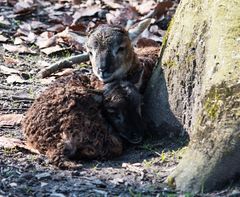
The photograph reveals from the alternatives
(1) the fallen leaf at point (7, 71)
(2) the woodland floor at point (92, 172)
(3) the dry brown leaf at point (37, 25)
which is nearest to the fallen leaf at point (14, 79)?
(1) the fallen leaf at point (7, 71)

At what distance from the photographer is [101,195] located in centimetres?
510

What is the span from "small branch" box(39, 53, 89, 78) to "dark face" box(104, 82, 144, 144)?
2088 millimetres

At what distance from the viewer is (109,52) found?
650cm

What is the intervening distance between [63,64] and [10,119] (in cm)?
185

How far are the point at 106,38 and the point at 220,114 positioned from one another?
5.91 feet

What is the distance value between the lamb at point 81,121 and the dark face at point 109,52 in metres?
0.14

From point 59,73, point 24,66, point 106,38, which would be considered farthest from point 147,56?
point 24,66

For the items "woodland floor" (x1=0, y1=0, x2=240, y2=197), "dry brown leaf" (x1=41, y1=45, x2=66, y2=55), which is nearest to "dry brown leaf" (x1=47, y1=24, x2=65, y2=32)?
"dry brown leaf" (x1=41, y1=45, x2=66, y2=55)

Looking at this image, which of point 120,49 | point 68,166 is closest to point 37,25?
point 120,49

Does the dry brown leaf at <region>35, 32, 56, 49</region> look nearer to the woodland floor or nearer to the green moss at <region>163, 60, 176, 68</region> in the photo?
the woodland floor

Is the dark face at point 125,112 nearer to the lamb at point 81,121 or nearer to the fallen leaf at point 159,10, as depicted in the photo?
the lamb at point 81,121

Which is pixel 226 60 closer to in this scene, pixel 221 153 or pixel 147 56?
pixel 221 153

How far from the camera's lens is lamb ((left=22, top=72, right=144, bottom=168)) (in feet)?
19.5

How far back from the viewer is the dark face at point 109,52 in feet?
21.1
